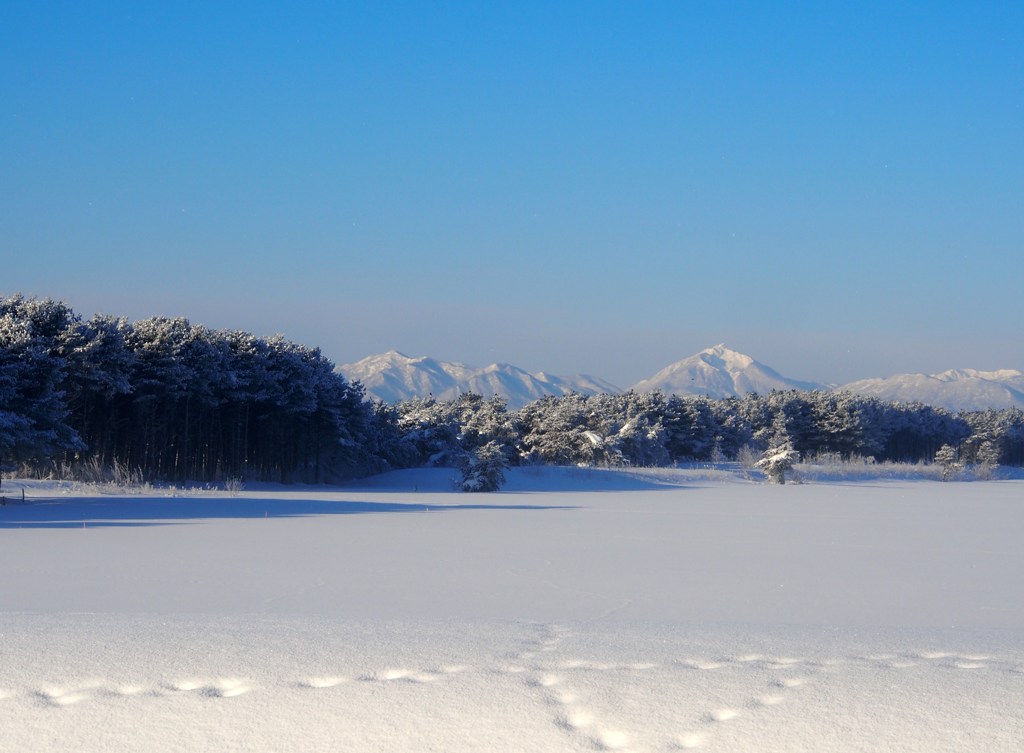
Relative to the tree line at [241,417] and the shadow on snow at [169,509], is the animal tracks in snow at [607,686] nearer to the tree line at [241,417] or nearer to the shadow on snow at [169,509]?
the shadow on snow at [169,509]

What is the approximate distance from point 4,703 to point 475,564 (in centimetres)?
616

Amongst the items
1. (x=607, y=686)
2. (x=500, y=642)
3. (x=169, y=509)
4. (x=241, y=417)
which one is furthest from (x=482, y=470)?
(x=607, y=686)

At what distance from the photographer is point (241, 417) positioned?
35656 mm

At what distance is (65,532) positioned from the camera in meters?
12.7

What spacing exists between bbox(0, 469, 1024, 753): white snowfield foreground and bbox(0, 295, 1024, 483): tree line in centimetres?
1246

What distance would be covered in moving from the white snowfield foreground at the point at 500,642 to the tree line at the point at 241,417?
1246cm

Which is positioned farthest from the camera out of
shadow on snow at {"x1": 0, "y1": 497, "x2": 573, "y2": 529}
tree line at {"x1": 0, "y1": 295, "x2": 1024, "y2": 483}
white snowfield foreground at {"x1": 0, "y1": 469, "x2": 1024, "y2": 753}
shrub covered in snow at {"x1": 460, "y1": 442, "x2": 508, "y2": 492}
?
shrub covered in snow at {"x1": 460, "y1": 442, "x2": 508, "y2": 492}

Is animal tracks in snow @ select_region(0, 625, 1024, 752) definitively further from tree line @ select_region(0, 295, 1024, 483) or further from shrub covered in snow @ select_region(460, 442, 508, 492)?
shrub covered in snow @ select_region(460, 442, 508, 492)

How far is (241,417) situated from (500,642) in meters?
31.4

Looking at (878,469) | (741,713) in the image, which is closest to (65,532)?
(741,713)

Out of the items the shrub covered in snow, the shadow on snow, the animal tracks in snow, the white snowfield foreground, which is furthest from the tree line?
the animal tracks in snow

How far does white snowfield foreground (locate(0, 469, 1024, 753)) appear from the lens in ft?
13.5

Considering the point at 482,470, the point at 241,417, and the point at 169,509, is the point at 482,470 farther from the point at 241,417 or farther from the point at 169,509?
the point at 169,509

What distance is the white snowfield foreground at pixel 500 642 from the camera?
4.12 m
